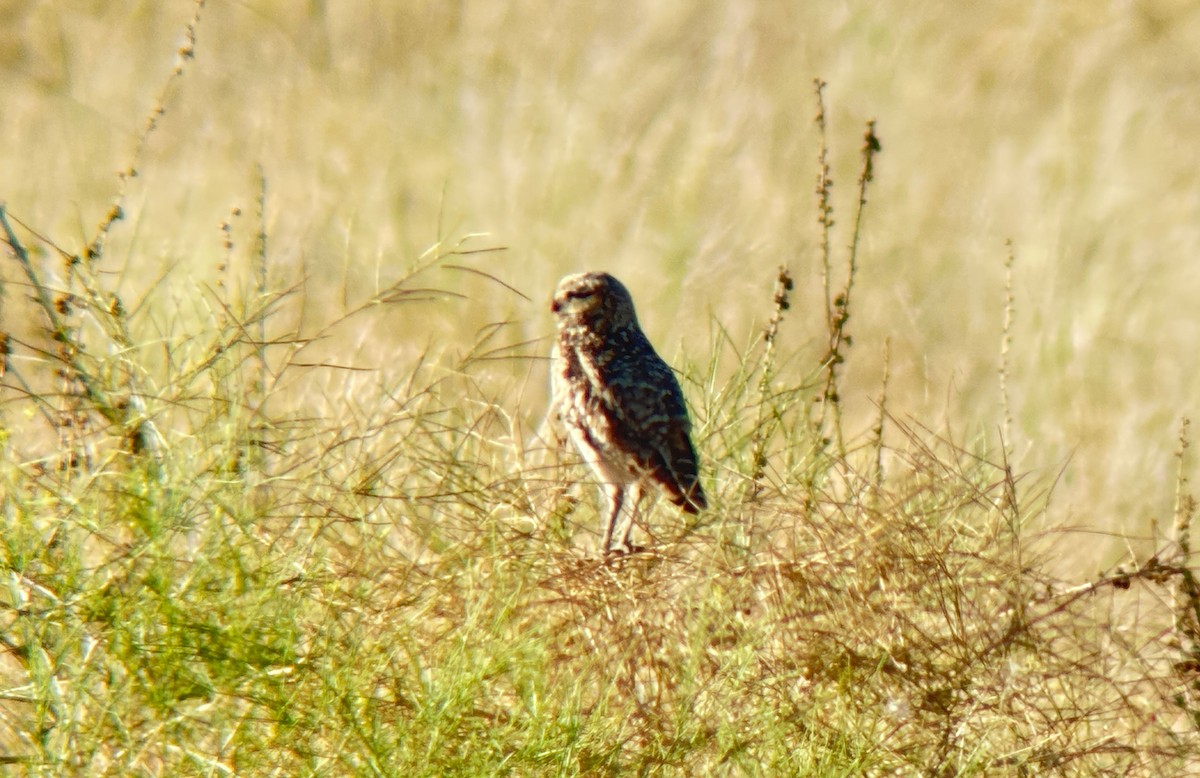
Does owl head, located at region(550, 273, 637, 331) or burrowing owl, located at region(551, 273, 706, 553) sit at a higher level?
owl head, located at region(550, 273, 637, 331)

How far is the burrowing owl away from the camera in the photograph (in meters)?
4.39

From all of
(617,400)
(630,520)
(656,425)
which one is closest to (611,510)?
(630,520)

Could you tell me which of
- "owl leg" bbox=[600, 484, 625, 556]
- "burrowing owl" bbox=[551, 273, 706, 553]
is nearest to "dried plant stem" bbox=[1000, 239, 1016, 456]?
"burrowing owl" bbox=[551, 273, 706, 553]

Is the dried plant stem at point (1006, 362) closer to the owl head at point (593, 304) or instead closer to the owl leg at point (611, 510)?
the owl leg at point (611, 510)

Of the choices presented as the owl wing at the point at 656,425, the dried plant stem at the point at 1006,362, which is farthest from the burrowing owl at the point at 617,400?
the dried plant stem at the point at 1006,362

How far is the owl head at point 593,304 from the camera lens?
509cm

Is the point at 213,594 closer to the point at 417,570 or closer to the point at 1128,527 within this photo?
the point at 417,570

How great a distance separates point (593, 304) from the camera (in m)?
5.09

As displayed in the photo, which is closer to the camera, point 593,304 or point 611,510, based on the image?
point 611,510

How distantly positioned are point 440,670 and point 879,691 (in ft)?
2.67

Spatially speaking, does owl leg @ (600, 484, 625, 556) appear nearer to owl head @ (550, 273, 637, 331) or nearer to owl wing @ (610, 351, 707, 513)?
owl wing @ (610, 351, 707, 513)

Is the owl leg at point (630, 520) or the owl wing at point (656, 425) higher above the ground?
the owl wing at point (656, 425)

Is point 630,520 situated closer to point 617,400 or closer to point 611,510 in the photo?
point 611,510

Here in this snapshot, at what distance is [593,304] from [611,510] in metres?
1.09
